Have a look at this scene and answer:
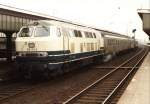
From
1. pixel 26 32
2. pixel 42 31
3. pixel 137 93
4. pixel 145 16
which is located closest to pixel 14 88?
pixel 26 32

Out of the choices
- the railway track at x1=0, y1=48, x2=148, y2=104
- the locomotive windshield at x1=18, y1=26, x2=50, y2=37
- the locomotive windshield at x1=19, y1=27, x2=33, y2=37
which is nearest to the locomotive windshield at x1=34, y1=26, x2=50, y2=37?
the locomotive windshield at x1=18, y1=26, x2=50, y2=37

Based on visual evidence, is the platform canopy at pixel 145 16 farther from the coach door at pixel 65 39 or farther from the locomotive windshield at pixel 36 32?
the locomotive windshield at pixel 36 32

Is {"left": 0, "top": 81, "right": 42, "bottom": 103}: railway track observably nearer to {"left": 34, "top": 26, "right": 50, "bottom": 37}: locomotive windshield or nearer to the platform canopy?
{"left": 34, "top": 26, "right": 50, "bottom": 37}: locomotive windshield

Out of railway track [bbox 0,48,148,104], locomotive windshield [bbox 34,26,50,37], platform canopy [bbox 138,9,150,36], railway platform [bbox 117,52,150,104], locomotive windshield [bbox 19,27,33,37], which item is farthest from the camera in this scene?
platform canopy [bbox 138,9,150,36]

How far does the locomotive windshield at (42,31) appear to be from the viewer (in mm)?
16328

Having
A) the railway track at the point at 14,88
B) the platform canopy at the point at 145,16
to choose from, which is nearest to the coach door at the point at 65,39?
the railway track at the point at 14,88

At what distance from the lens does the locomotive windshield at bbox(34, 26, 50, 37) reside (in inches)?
643

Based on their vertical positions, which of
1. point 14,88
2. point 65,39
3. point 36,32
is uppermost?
point 36,32

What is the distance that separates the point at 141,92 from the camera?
13.2 meters

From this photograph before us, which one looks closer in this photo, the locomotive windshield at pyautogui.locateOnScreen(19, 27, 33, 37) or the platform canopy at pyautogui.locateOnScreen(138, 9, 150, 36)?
the locomotive windshield at pyautogui.locateOnScreen(19, 27, 33, 37)

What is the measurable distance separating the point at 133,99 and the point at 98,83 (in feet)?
16.9

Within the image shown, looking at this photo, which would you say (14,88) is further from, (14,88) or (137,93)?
(137,93)

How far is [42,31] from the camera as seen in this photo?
16.5 metres

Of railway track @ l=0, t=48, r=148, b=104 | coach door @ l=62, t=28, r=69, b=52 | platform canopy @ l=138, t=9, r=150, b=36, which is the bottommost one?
railway track @ l=0, t=48, r=148, b=104
